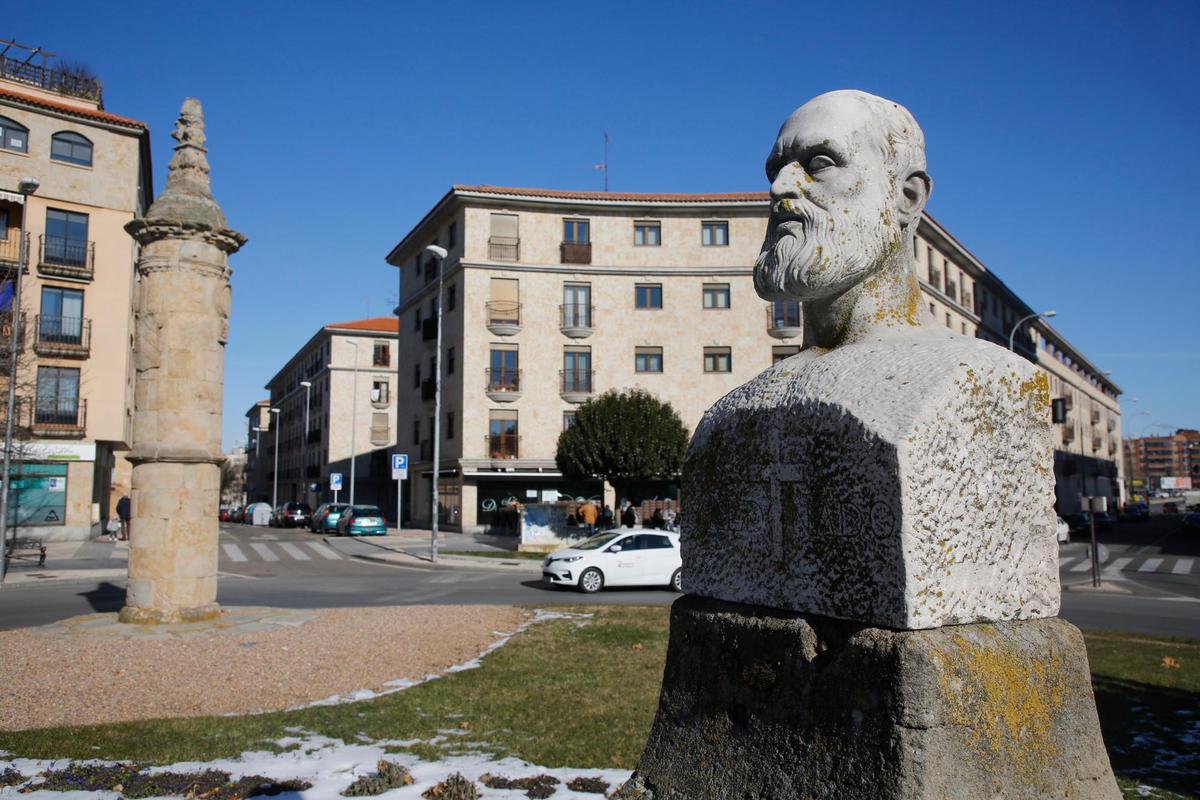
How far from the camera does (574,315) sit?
39312 mm

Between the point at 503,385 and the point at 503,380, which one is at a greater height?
the point at 503,380

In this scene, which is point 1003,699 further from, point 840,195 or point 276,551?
point 276,551

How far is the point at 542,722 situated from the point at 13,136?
118 feet

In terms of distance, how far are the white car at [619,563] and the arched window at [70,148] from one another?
91.5 feet

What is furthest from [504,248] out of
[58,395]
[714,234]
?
[58,395]

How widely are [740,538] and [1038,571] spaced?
0.68 meters

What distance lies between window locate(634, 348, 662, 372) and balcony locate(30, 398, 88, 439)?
73.4 ft

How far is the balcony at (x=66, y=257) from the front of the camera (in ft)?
106

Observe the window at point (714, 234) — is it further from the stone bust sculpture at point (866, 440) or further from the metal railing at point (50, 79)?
the stone bust sculpture at point (866, 440)

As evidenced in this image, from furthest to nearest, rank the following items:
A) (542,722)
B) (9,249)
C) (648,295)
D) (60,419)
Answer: (648,295)
(9,249)
(60,419)
(542,722)

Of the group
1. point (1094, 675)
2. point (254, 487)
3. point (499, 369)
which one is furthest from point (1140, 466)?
point (1094, 675)

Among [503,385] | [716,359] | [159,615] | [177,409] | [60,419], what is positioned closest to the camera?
[159,615]

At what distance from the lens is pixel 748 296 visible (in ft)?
128

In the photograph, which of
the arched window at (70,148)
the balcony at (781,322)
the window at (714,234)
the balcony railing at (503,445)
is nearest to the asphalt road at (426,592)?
the balcony railing at (503,445)
